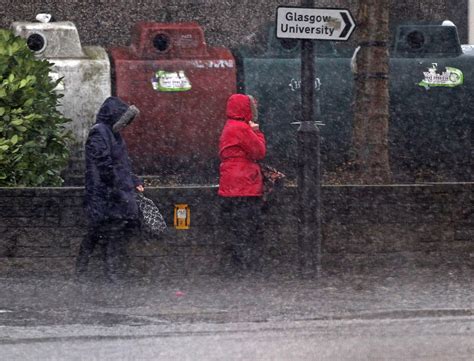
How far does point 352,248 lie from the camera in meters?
11.8

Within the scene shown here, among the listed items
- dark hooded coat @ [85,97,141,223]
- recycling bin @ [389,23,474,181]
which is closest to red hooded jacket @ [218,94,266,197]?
dark hooded coat @ [85,97,141,223]

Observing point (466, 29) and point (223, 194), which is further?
point (466, 29)

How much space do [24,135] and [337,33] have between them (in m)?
3.03

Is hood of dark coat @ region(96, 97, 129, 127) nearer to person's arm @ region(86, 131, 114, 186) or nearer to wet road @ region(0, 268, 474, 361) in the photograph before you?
person's arm @ region(86, 131, 114, 186)

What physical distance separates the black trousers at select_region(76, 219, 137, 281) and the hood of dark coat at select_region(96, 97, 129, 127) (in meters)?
0.84

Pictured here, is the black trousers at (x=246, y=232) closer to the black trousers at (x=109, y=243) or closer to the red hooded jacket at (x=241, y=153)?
the red hooded jacket at (x=241, y=153)

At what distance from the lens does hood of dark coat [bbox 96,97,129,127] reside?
11109mm

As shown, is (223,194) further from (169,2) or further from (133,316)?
(169,2)

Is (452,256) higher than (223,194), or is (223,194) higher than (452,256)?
(223,194)

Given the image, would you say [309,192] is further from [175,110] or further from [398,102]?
[398,102]

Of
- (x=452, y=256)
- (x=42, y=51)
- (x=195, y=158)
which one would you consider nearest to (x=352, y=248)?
(x=452, y=256)

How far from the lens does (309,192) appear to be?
11.2m

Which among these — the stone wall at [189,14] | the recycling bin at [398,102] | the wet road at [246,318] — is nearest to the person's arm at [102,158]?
the wet road at [246,318]

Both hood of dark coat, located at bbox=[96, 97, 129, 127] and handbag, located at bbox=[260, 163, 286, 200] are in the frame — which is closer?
hood of dark coat, located at bbox=[96, 97, 129, 127]
